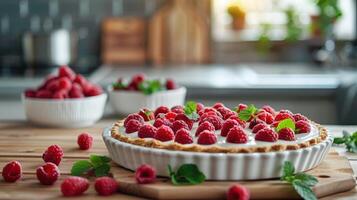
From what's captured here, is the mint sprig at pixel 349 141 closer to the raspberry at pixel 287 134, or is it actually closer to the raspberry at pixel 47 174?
the raspberry at pixel 287 134

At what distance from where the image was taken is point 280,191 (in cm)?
134

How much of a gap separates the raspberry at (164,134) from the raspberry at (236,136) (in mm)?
123

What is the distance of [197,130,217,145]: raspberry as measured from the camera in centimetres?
141

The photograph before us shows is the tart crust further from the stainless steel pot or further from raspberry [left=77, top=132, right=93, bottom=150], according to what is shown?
the stainless steel pot

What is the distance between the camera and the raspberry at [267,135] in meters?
1.43

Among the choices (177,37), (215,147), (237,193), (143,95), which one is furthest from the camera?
(177,37)

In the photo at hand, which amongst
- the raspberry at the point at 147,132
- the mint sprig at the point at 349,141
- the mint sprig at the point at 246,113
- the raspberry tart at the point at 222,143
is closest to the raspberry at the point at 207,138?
the raspberry tart at the point at 222,143

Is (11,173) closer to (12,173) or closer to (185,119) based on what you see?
(12,173)

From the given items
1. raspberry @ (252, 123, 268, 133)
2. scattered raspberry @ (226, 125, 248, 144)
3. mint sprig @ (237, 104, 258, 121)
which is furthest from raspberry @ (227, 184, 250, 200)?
mint sprig @ (237, 104, 258, 121)

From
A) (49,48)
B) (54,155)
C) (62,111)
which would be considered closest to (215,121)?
(54,155)

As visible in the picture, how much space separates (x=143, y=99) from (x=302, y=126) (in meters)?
0.79

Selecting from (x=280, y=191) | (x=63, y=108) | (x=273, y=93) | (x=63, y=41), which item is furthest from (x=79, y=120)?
(x=63, y=41)

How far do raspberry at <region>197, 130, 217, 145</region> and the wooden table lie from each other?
0.62 feet

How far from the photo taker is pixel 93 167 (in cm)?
148
